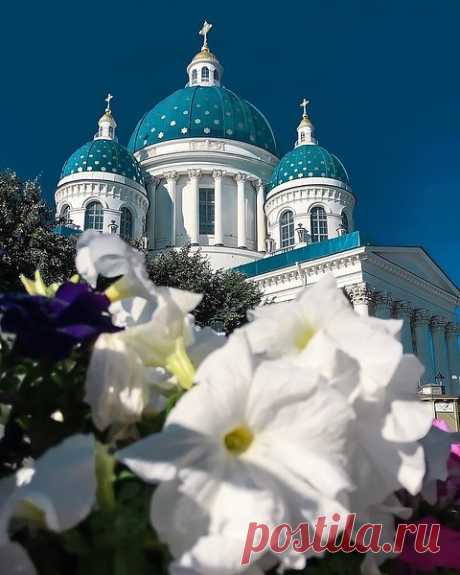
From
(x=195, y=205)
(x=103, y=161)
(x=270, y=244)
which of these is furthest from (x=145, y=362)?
(x=195, y=205)

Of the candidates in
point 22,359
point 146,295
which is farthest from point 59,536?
point 146,295

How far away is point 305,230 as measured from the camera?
34594mm

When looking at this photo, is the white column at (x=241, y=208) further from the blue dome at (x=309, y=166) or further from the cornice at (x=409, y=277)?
the cornice at (x=409, y=277)

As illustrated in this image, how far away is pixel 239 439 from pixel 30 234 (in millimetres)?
16221

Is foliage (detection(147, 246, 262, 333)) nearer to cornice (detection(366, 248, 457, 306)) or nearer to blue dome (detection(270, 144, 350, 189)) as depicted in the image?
cornice (detection(366, 248, 457, 306))

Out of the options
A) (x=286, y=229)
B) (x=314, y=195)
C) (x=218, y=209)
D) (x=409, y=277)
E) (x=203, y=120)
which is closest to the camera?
(x=409, y=277)

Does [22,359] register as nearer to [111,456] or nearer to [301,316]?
[111,456]

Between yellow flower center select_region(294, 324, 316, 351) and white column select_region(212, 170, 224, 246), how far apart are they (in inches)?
1476

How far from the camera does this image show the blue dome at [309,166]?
36.4 metres

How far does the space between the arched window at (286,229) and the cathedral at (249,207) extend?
8 cm

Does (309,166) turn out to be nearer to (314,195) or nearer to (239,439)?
(314,195)

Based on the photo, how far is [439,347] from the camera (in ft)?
118

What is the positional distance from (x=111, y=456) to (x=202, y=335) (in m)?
0.41

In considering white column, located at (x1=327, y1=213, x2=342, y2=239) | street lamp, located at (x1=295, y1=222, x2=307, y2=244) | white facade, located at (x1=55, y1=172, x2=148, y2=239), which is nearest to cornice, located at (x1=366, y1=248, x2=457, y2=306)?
white column, located at (x1=327, y1=213, x2=342, y2=239)
